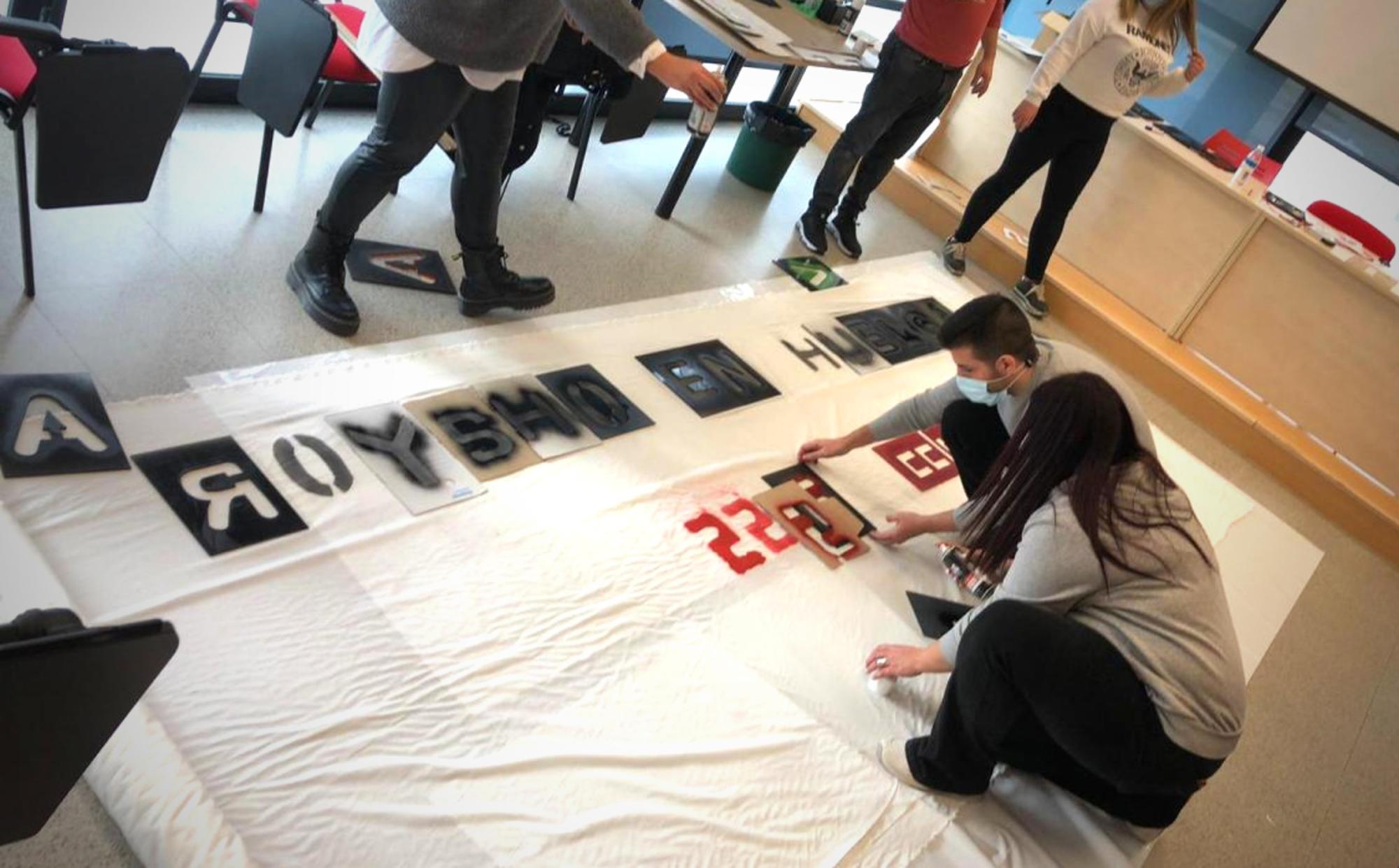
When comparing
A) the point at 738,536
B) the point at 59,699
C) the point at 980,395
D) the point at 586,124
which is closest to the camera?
the point at 59,699

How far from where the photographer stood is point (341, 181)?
2270mm

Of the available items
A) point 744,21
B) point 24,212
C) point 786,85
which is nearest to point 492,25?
point 24,212

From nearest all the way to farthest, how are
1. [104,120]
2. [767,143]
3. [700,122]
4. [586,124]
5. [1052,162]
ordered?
[104,120] < [700,122] < [586,124] < [1052,162] < [767,143]

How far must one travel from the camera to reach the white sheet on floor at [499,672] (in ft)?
4.77

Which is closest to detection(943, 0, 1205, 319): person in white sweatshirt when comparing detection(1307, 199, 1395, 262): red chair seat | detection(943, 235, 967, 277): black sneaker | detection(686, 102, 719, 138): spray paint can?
detection(943, 235, 967, 277): black sneaker

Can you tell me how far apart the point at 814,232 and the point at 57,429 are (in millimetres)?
2777

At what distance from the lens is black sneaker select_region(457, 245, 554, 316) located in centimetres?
260

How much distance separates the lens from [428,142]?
227 cm

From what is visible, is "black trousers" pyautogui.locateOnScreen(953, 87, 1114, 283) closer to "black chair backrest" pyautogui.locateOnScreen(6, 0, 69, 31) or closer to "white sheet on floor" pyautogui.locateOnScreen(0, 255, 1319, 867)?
"white sheet on floor" pyautogui.locateOnScreen(0, 255, 1319, 867)

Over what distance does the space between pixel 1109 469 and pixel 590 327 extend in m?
1.53

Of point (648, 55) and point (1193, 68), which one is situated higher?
point (1193, 68)

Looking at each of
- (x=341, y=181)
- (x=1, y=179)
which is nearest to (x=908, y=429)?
(x=341, y=181)

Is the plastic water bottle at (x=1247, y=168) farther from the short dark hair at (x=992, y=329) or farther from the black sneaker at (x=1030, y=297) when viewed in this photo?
the short dark hair at (x=992, y=329)

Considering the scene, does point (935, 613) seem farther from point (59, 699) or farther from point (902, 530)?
point (59, 699)
